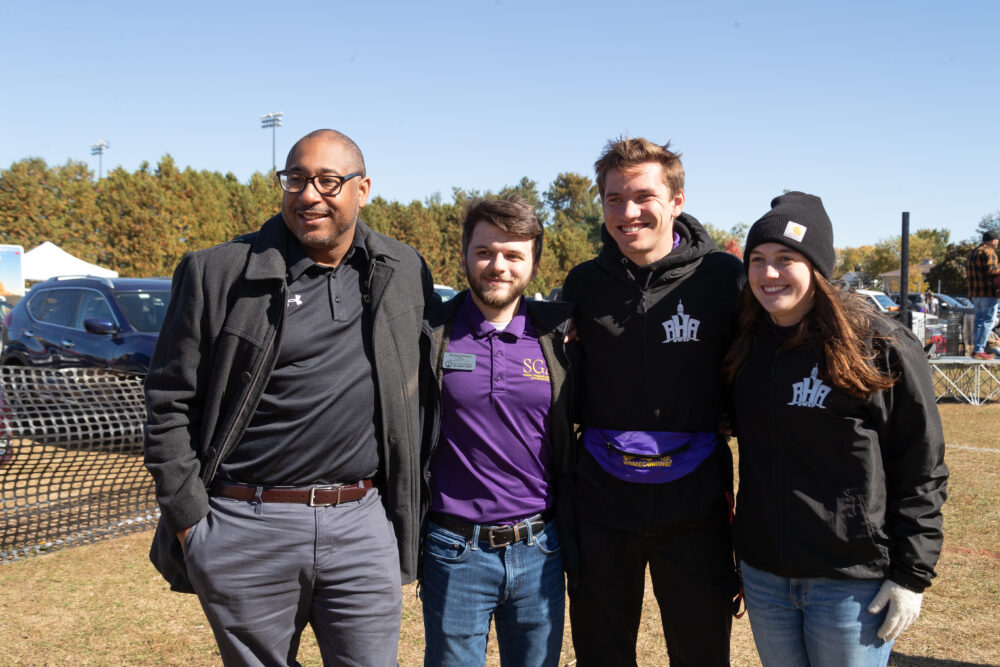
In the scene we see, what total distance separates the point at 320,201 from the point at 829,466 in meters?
1.85

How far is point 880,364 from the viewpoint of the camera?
2.27 meters

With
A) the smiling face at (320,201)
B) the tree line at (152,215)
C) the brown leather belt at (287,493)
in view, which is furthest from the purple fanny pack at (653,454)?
the tree line at (152,215)

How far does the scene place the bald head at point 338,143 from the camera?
2572 mm

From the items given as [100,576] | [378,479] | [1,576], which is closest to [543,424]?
[378,479]

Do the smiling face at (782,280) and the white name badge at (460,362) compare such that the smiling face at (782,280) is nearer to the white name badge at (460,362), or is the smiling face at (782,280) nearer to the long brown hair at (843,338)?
the long brown hair at (843,338)

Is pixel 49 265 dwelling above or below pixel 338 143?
above

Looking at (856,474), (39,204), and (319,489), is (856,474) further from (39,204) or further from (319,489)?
(39,204)

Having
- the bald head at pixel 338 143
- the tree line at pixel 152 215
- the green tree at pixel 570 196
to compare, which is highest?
the green tree at pixel 570 196

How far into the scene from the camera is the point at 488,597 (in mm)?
2600

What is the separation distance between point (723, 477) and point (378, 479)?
1.27 m

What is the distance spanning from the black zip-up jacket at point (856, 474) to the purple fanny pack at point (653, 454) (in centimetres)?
35

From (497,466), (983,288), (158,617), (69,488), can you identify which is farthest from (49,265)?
(983,288)

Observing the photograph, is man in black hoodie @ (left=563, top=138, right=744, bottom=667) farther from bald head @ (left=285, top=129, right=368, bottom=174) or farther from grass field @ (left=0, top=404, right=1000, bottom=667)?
grass field @ (left=0, top=404, right=1000, bottom=667)

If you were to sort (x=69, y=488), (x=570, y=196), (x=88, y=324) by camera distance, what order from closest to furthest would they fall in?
1. (x=69, y=488)
2. (x=88, y=324)
3. (x=570, y=196)
